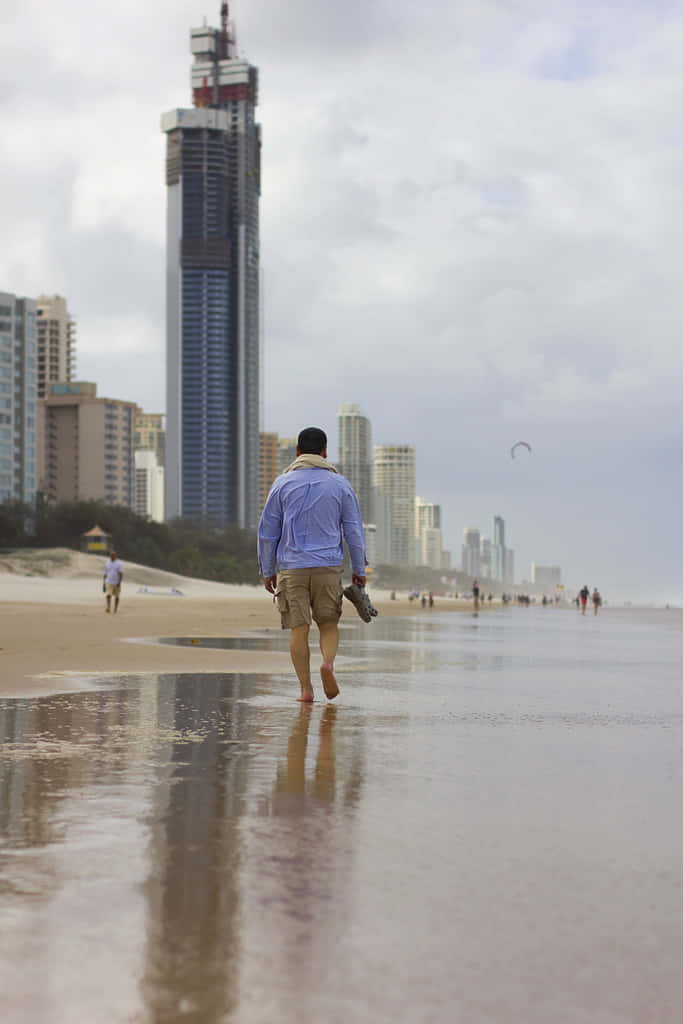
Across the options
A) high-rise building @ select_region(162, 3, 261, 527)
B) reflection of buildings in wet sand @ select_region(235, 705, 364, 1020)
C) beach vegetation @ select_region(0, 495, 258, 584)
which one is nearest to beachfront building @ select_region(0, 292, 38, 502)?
beach vegetation @ select_region(0, 495, 258, 584)

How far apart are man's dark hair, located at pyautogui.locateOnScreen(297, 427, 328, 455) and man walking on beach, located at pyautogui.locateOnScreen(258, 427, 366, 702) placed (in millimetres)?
34

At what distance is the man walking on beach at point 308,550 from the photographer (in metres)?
7.54

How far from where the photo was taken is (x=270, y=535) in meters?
7.68

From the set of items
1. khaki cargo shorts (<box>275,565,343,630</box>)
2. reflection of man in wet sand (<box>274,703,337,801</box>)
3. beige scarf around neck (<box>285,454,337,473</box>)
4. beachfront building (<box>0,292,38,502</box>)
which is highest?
beachfront building (<box>0,292,38,502</box>)

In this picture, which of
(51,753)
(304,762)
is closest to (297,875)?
(304,762)

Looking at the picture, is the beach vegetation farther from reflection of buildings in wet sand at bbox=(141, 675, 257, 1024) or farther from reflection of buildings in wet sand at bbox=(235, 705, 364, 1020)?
reflection of buildings in wet sand at bbox=(235, 705, 364, 1020)

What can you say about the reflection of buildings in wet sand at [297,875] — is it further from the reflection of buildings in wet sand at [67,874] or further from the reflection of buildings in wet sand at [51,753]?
the reflection of buildings in wet sand at [51,753]

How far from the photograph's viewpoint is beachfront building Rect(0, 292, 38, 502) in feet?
445

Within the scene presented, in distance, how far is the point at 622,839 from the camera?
12.2ft

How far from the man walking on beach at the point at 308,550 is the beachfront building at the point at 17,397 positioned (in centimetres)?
13216

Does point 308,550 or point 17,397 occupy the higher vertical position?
point 17,397

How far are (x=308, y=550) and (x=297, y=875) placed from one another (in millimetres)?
4503

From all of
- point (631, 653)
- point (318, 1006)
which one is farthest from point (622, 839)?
point (631, 653)

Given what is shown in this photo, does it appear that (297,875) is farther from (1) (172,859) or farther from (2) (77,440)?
(2) (77,440)
